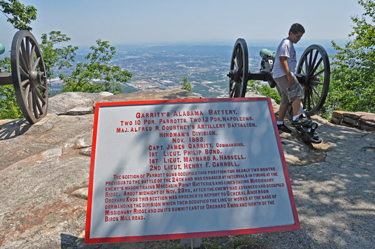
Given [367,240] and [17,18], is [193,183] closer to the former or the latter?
[367,240]

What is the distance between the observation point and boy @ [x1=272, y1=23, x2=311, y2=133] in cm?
374

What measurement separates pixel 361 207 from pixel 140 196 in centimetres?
218

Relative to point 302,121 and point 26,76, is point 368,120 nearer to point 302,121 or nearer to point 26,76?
point 302,121

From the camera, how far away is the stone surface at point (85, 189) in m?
2.15

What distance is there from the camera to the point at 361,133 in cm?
466

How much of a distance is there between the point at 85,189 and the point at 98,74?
13.7 meters

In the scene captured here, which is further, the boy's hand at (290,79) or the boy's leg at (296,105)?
the boy's leg at (296,105)

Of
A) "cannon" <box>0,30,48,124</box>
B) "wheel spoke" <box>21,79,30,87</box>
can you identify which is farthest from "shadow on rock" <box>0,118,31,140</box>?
"wheel spoke" <box>21,79,30,87</box>

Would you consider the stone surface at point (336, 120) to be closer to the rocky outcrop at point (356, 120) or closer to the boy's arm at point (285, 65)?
the rocky outcrop at point (356, 120)

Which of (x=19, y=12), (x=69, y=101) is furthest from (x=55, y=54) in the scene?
(x=69, y=101)

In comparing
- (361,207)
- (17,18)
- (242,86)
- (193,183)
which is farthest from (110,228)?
(17,18)

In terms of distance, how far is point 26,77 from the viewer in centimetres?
489

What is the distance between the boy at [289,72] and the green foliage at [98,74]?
1288 centimetres

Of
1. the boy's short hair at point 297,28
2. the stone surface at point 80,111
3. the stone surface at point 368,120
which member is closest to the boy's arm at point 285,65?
the boy's short hair at point 297,28
